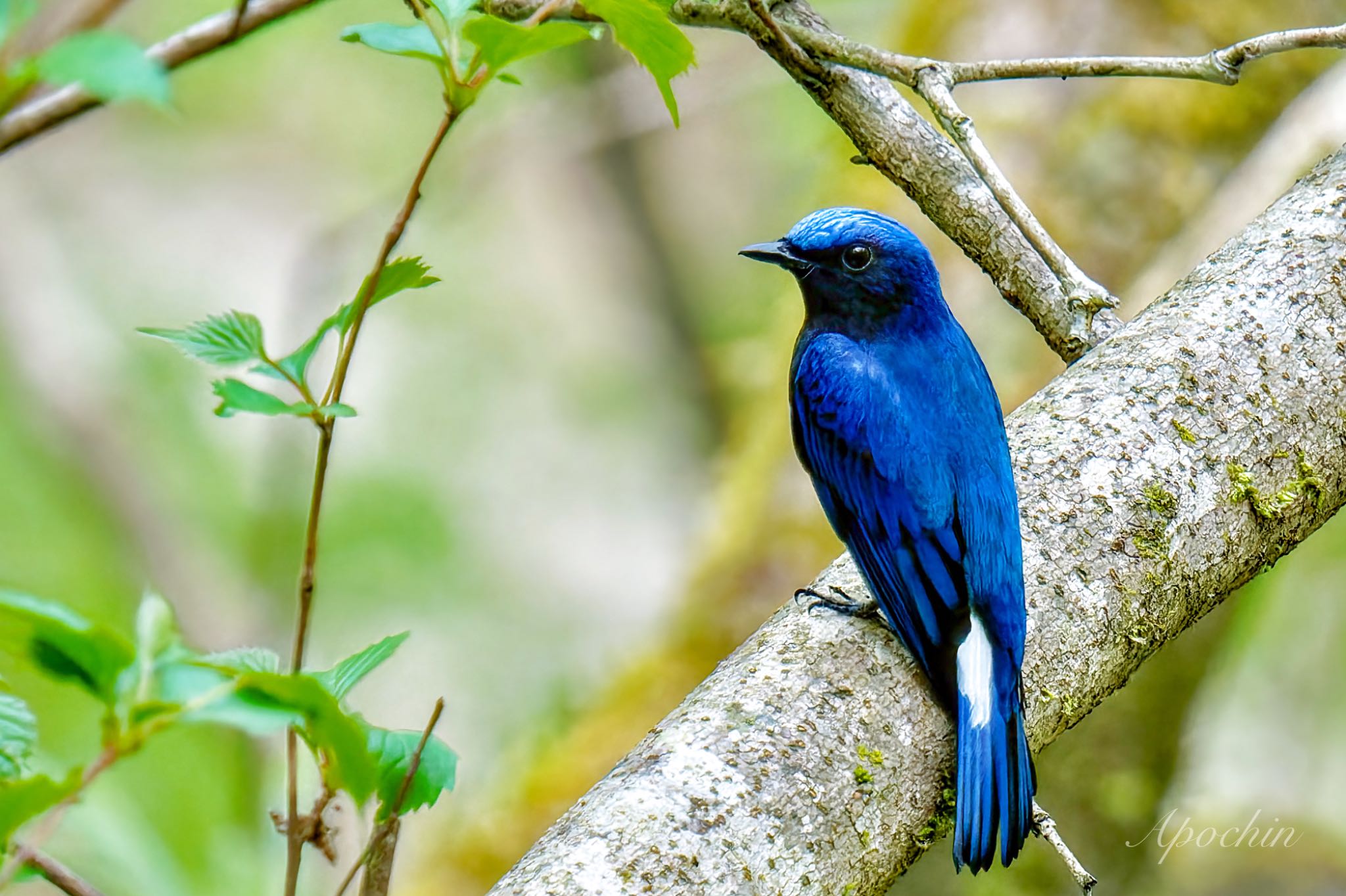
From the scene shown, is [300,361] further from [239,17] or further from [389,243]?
[239,17]

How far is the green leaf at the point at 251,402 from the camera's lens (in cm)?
114

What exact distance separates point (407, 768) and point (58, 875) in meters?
0.32

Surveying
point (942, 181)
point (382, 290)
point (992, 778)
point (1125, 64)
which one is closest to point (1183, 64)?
point (1125, 64)

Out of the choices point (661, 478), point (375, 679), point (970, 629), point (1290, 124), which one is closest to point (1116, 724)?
point (1290, 124)

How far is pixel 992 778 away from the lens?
187 centimetres

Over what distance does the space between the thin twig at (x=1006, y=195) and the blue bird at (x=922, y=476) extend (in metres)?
0.25

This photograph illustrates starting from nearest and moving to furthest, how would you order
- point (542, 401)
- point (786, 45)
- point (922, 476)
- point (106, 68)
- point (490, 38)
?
1. point (106, 68)
2. point (490, 38)
3. point (786, 45)
4. point (922, 476)
5. point (542, 401)

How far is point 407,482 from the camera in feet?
23.7

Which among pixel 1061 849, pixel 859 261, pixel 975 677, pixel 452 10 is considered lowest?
pixel 1061 849

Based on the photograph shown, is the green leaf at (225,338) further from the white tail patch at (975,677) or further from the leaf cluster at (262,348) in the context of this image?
the white tail patch at (975,677)

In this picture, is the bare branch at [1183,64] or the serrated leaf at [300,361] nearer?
the serrated leaf at [300,361]

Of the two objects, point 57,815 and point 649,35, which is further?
point 649,35

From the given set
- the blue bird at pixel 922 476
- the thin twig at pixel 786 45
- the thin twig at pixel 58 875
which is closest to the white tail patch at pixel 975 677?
the blue bird at pixel 922 476

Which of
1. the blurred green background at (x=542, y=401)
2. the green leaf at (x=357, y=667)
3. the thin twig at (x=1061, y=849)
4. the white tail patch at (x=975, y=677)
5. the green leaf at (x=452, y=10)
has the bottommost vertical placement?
the blurred green background at (x=542, y=401)
